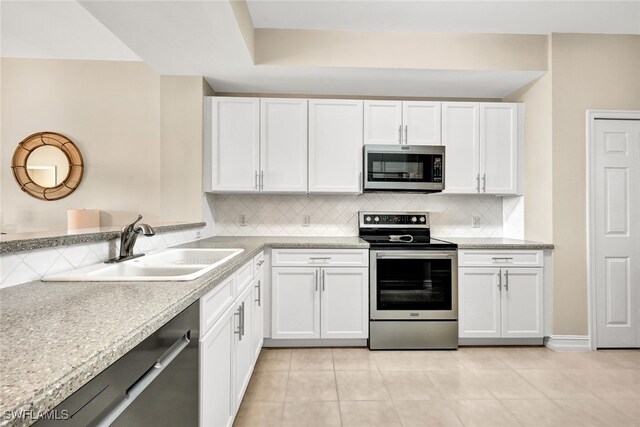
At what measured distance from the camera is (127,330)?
74cm

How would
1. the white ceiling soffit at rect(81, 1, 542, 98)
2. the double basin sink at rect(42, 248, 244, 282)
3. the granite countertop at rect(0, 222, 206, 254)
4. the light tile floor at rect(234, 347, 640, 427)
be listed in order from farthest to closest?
the white ceiling soffit at rect(81, 1, 542, 98)
the light tile floor at rect(234, 347, 640, 427)
the double basin sink at rect(42, 248, 244, 282)
the granite countertop at rect(0, 222, 206, 254)

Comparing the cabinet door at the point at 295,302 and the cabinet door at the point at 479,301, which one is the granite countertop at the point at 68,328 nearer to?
the cabinet door at the point at 295,302

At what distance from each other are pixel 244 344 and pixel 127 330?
4.53 ft

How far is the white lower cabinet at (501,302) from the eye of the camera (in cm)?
289

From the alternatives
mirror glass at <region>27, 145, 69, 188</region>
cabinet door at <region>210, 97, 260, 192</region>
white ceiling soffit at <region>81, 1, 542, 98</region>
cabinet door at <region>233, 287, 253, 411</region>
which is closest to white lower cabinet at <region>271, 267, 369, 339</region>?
cabinet door at <region>233, 287, 253, 411</region>

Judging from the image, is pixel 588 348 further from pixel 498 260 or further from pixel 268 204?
pixel 268 204

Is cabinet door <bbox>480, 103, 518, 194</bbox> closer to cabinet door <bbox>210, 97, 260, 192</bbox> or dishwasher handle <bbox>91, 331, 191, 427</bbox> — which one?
cabinet door <bbox>210, 97, 260, 192</bbox>

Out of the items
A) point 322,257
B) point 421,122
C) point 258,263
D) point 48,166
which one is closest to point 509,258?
→ point 421,122

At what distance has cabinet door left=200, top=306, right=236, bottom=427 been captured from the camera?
1.29 m

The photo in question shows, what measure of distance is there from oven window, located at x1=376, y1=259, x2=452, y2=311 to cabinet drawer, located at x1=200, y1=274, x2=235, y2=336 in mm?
1511

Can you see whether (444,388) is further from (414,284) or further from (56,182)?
(56,182)

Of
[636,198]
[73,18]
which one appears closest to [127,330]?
[73,18]

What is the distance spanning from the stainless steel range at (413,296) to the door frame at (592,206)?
1.14m

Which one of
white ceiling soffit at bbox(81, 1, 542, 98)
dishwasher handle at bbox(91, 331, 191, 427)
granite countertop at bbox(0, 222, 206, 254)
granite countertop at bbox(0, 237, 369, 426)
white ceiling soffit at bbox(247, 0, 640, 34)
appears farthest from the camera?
white ceiling soffit at bbox(247, 0, 640, 34)
